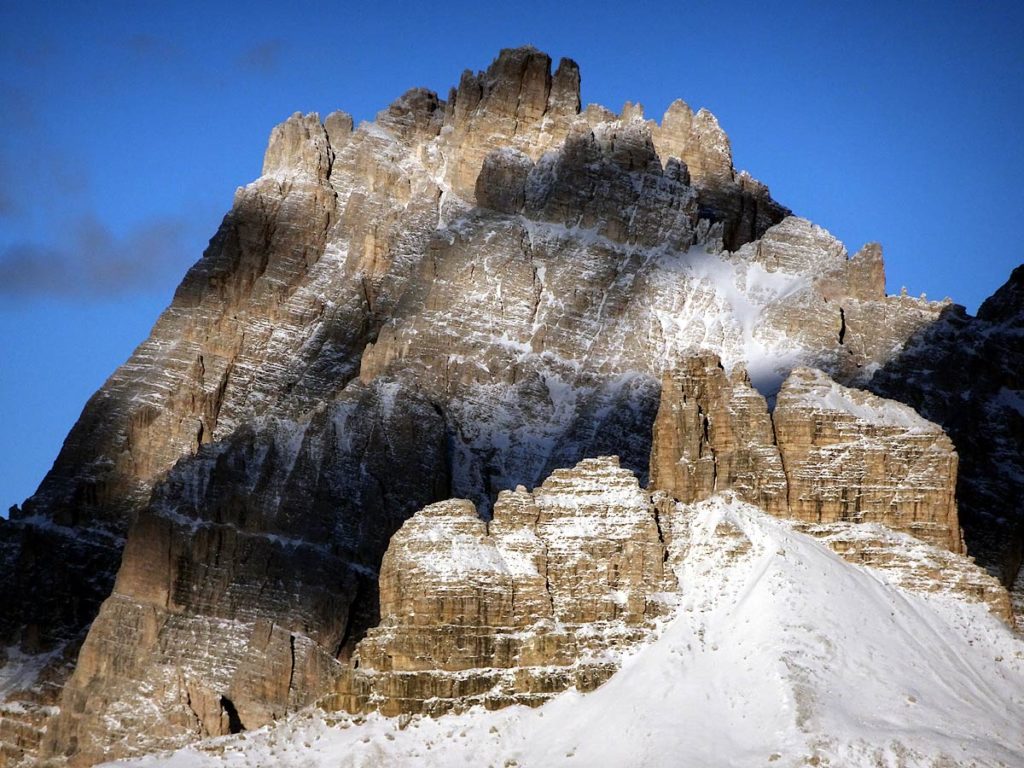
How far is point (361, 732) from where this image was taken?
104062 millimetres

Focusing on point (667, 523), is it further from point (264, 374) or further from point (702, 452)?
point (264, 374)

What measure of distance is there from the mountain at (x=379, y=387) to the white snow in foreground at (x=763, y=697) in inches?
628

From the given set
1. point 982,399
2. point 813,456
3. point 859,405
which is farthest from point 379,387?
point 813,456

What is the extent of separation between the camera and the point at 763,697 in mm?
99625

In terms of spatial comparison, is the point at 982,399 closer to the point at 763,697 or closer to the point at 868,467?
the point at 868,467

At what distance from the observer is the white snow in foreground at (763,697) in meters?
96.0

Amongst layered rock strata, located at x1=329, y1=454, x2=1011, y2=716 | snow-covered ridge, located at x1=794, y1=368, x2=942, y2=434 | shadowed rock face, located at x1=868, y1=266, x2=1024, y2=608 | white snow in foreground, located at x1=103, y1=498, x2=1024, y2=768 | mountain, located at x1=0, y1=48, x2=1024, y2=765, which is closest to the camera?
white snow in foreground, located at x1=103, y1=498, x2=1024, y2=768

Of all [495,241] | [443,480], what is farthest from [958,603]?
[495,241]

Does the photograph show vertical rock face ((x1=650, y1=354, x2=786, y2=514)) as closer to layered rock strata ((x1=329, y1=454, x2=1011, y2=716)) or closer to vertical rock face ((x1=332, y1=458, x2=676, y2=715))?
layered rock strata ((x1=329, y1=454, x2=1011, y2=716))

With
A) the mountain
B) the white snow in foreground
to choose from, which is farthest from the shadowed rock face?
the white snow in foreground

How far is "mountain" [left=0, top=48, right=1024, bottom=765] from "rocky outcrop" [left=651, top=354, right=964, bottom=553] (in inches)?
45.0

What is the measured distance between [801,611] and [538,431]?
63.4 metres

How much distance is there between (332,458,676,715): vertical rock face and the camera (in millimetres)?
105375

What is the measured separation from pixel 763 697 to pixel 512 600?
46.3 feet
